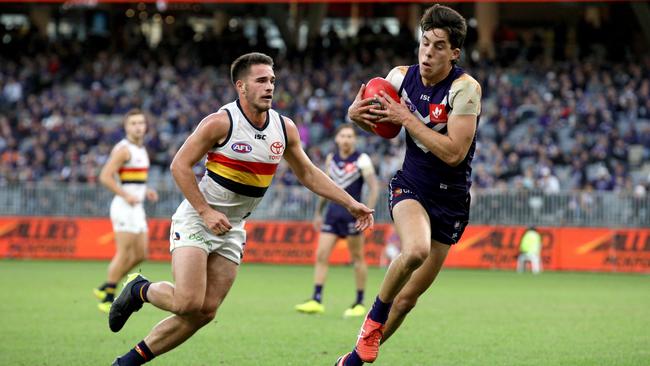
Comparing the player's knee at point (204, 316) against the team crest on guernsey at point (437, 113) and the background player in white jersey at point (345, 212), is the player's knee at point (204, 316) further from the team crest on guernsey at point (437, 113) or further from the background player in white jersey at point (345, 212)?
the background player in white jersey at point (345, 212)

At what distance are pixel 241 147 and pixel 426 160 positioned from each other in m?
1.40

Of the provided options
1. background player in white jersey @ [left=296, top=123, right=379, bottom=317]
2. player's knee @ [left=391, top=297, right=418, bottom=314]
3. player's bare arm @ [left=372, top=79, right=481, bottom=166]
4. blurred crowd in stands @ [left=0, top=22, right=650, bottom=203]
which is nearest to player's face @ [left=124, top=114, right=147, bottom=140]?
background player in white jersey @ [left=296, top=123, right=379, bottom=317]

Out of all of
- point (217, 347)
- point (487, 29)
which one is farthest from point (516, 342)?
point (487, 29)

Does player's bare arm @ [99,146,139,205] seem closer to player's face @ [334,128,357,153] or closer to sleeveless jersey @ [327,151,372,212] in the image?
sleeveless jersey @ [327,151,372,212]

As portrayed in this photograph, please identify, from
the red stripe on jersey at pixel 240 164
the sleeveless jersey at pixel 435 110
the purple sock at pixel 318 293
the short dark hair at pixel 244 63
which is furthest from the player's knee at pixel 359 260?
the short dark hair at pixel 244 63

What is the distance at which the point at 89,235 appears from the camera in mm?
26000

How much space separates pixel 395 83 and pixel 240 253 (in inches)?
69.8

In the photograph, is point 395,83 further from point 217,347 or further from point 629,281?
point 629,281

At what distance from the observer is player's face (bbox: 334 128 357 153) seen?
14.7m

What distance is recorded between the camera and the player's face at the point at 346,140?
48.2 ft

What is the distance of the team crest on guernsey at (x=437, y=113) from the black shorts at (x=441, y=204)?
1.65 feet

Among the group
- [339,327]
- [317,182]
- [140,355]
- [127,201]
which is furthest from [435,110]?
[127,201]

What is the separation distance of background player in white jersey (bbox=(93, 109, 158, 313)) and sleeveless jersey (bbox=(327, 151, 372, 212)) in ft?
8.61

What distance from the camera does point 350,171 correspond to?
1477 centimetres
